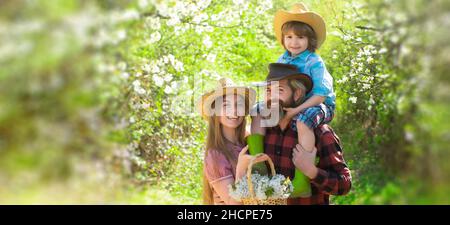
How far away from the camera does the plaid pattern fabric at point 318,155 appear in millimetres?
3041

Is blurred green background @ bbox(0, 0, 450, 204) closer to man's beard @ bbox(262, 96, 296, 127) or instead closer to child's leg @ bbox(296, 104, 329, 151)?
child's leg @ bbox(296, 104, 329, 151)

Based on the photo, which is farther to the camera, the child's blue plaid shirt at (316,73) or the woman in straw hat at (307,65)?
the child's blue plaid shirt at (316,73)

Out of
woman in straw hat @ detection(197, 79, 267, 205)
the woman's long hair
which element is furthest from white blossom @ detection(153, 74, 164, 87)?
the woman's long hair

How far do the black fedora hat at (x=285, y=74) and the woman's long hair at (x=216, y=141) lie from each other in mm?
298

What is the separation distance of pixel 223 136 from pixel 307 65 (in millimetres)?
556

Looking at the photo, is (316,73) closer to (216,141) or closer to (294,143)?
(294,143)

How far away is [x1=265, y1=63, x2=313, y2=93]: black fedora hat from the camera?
310cm

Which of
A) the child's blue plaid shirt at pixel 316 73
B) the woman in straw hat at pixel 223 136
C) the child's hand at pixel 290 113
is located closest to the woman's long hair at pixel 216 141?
the woman in straw hat at pixel 223 136

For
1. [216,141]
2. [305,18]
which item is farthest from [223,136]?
[305,18]

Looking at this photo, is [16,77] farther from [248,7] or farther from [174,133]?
[248,7]

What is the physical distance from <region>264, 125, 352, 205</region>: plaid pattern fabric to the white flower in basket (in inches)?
7.1

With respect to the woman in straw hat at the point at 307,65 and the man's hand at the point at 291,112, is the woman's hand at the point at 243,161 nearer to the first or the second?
the woman in straw hat at the point at 307,65
